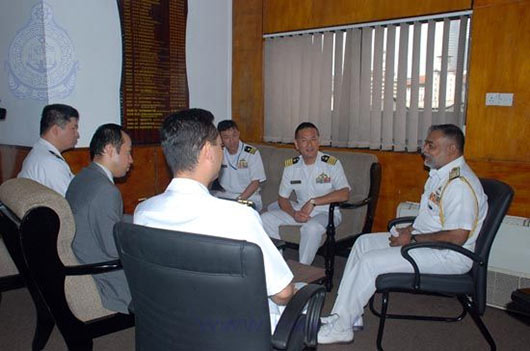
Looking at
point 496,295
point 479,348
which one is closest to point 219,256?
point 479,348

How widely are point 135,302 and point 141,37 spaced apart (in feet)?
11.0

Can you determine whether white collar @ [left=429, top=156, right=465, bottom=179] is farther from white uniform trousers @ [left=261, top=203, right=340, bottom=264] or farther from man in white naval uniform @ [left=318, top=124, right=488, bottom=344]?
white uniform trousers @ [left=261, top=203, right=340, bottom=264]

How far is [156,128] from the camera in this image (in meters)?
4.52

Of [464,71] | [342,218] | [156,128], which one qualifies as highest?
[464,71]

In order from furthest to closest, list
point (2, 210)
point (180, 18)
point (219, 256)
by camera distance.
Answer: point (180, 18) → point (2, 210) → point (219, 256)

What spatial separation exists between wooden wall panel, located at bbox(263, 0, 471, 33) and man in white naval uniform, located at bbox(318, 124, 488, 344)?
4.96 ft

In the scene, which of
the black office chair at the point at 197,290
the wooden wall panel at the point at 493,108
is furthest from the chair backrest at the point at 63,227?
the wooden wall panel at the point at 493,108

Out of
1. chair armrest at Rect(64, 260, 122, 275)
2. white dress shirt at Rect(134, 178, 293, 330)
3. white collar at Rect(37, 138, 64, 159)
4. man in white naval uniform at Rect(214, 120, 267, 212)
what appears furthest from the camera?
man in white naval uniform at Rect(214, 120, 267, 212)

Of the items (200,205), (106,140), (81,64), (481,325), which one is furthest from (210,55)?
(200,205)

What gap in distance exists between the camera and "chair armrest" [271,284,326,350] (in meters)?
1.45

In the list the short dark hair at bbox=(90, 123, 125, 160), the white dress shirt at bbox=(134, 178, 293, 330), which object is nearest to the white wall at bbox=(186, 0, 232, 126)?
the short dark hair at bbox=(90, 123, 125, 160)

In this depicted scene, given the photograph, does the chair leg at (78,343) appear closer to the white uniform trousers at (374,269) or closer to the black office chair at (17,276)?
the black office chair at (17,276)

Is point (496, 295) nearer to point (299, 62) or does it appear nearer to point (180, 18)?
point (299, 62)

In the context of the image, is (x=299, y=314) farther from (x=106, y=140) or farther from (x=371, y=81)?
(x=371, y=81)
